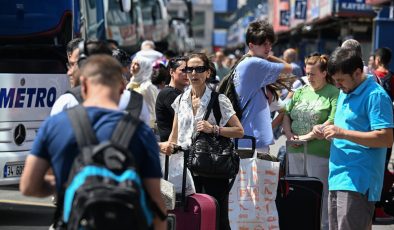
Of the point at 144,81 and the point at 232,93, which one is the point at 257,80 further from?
the point at 144,81

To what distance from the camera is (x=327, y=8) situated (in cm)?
2234

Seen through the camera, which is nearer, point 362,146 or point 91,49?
point 91,49

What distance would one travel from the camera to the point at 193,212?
612cm

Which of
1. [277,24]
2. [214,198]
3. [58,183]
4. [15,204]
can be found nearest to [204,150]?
[214,198]

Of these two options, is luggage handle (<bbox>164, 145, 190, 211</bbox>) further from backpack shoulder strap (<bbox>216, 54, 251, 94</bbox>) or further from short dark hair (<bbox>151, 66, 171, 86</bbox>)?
short dark hair (<bbox>151, 66, 171, 86</bbox>)

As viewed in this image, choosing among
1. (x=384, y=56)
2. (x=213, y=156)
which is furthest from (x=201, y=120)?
(x=384, y=56)

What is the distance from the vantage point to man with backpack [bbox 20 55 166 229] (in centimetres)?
346

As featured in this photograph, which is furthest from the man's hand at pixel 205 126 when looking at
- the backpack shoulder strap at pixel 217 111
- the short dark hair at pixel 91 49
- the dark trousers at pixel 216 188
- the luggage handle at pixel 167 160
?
the short dark hair at pixel 91 49

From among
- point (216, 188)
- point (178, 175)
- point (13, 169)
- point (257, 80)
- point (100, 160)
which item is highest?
point (100, 160)

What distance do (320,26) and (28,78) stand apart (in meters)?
18.6

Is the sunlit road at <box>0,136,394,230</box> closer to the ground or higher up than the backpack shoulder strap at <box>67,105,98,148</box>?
closer to the ground

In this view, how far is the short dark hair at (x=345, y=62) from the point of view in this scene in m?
5.51

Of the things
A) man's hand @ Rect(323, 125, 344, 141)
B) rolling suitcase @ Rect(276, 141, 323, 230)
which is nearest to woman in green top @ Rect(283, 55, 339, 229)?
rolling suitcase @ Rect(276, 141, 323, 230)

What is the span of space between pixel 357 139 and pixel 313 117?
1.93 m
